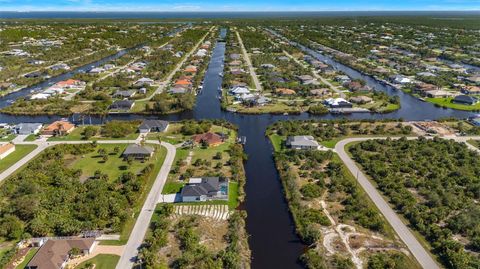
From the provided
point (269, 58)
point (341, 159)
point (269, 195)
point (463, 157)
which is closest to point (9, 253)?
point (269, 195)

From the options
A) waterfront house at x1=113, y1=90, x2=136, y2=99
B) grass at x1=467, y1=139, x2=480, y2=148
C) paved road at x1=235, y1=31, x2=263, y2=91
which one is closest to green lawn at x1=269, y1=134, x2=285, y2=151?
grass at x1=467, y1=139, x2=480, y2=148

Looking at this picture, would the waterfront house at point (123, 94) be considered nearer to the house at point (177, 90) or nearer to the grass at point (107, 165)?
the house at point (177, 90)

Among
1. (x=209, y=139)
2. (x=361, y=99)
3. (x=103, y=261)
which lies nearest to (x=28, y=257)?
(x=103, y=261)

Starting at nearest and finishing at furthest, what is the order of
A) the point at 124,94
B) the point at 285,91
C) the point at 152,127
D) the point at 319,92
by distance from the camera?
the point at 152,127 < the point at 124,94 < the point at 319,92 < the point at 285,91

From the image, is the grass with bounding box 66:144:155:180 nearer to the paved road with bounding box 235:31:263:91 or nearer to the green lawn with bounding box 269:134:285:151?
the green lawn with bounding box 269:134:285:151

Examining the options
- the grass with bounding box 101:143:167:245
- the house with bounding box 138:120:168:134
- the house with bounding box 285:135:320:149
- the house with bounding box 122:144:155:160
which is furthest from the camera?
the house with bounding box 138:120:168:134

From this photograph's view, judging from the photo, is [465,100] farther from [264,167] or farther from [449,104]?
[264,167]
